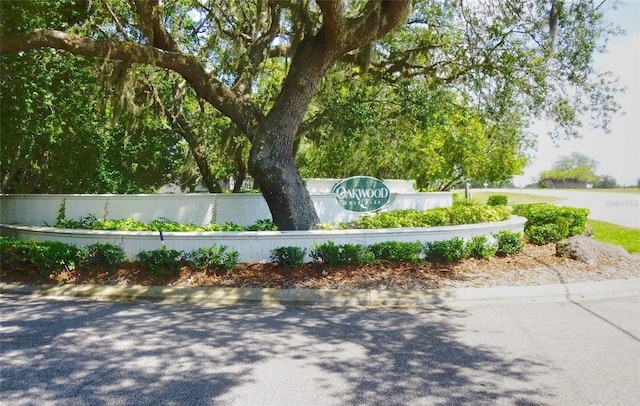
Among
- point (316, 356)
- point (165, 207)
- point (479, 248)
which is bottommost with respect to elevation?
point (316, 356)

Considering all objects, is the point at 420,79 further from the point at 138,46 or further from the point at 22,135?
the point at 22,135

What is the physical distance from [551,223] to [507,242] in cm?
279

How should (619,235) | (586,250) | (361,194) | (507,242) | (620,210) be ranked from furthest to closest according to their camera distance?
(620,210), (619,235), (361,194), (507,242), (586,250)

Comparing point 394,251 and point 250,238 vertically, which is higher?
point 250,238

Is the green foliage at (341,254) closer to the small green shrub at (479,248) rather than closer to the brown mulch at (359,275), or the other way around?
the brown mulch at (359,275)

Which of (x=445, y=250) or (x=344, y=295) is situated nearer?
(x=344, y=295)

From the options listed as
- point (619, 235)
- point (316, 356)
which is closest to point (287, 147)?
point (316, 356)

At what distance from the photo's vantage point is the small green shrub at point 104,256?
330 inches

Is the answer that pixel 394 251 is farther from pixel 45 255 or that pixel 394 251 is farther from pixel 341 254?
pixel 45 255

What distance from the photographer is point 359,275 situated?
8.02 m

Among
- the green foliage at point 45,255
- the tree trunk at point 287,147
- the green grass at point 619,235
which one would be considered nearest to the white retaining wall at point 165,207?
the tree trunk at point 287,147

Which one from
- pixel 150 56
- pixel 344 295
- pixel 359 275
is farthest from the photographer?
pixel 150 56

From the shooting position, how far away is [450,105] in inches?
475

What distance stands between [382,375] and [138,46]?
25.4 feet
